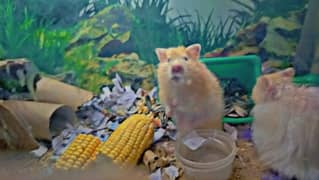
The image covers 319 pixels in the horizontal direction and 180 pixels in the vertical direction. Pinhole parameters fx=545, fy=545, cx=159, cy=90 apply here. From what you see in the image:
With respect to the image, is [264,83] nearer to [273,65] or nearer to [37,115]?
[273,65]

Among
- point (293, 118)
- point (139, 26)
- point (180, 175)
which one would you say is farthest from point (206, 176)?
point (139, 26)

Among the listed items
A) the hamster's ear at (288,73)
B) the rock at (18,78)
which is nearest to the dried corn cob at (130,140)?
the rock at (18,78)

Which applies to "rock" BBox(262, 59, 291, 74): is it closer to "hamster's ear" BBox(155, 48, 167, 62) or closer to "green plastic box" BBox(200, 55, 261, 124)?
"green plastic box" BBox(200, 55, 261, 124)

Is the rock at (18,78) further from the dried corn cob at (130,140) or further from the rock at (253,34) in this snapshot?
the rock at (253,34)

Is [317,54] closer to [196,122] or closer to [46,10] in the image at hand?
[196,122]

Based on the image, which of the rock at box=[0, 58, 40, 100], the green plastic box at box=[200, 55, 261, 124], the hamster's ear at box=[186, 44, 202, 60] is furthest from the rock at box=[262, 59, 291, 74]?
the rock at box=[0, 58, 40, 100]

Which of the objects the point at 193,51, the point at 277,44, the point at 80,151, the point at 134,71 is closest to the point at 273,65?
the point at 277,44
